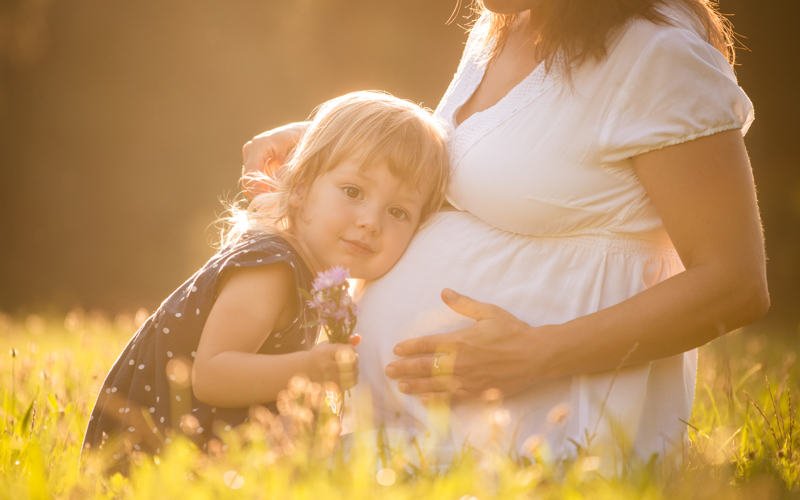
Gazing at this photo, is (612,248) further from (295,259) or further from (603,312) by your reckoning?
(295,259)

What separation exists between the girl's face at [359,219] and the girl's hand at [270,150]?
41 cm

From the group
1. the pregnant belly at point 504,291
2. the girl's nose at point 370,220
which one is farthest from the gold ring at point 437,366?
the girl's nose at point 370,220

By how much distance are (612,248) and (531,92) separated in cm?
51

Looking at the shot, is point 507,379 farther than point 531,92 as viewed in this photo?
No

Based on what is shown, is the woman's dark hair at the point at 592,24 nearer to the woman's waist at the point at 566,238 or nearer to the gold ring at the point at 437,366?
the woman's waist at the point at 566,238

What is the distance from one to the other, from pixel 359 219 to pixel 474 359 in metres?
0.57

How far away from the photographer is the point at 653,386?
177 cm

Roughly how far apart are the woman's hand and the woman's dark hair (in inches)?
27.8

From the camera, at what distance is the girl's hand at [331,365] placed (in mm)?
1561

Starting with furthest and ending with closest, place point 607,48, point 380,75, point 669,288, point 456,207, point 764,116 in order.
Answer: point 380,75 → point 764,116 → point 456,207 → point 607,48 → point 669,288

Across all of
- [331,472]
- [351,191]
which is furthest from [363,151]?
[331,472]

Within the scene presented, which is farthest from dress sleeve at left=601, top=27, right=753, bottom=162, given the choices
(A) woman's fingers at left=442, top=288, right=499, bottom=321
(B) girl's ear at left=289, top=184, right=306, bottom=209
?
(B) girl's ear at left=289, top=184, right=306, bottom=209

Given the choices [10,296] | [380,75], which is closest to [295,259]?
[380,75]

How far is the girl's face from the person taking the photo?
1.96 m
